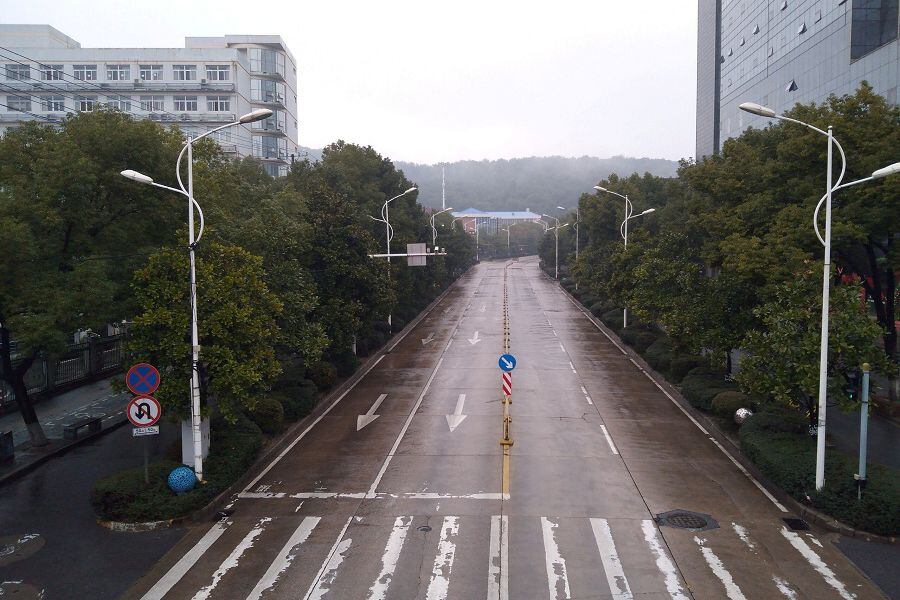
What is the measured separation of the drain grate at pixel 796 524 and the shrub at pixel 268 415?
14449 mm

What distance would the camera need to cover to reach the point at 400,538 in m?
14.6

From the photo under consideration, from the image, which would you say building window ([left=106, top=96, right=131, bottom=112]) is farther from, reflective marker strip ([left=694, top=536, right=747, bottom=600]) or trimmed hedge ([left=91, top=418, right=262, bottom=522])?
reflective marker strip ([left=694, top=536, right=747, bottom=600])

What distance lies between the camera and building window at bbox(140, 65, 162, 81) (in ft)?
240

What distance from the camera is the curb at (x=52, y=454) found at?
18891mm

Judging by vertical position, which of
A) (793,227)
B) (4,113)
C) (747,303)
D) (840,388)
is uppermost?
(4,113)

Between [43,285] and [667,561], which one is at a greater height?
[43,285]

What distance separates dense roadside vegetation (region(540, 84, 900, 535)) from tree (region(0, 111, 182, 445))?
17.1 metres

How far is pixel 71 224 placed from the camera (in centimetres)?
1936

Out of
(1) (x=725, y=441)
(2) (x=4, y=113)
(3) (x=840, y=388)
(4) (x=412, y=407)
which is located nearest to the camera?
(3) (x=840, y=388)

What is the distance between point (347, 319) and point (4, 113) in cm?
5661

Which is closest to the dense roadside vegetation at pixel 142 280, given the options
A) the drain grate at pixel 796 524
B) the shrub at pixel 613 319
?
the drain grate at pixel 796 524

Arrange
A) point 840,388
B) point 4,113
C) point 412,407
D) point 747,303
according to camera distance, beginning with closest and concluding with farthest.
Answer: point 840,388, point 747,303, point 412,407, point 4,113

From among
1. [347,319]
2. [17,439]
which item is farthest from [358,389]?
[17,439]

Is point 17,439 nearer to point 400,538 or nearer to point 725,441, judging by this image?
point 400,538
